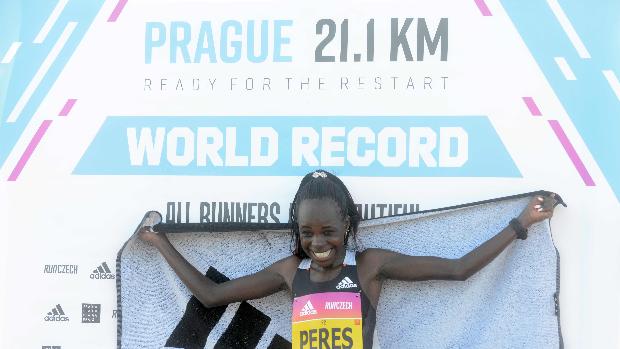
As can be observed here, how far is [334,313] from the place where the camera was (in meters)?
2.44

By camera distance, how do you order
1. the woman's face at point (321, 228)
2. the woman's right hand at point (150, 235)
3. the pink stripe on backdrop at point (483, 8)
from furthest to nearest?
the woman's right hand at point (150, 235) → the pink stripe on backdrop at point (483, 8) → the woman's face at point (321, 228)

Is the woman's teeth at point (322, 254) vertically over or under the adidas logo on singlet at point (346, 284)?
over

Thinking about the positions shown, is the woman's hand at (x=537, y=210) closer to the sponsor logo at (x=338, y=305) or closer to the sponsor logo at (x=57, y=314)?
the sponsor logo at (x=338, y=305)

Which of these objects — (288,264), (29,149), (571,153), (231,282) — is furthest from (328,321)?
(29,149)

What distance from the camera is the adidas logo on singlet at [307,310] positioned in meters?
2.46

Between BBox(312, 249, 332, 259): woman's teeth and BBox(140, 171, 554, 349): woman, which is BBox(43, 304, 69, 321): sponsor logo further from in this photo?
BBox(312, 249, 332, 259): woman's teeth

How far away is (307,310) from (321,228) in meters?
0.28

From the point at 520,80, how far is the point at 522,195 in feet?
1.22

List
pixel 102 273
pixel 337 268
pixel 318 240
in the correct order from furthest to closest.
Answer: pixel 102 273, pixel 337 268, pixel 318 240

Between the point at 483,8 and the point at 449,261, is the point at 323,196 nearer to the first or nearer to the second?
the point at 449,261

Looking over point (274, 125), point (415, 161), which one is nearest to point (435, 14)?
point (415, 161)

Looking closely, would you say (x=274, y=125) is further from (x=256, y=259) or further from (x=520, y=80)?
(x=520, y=80)

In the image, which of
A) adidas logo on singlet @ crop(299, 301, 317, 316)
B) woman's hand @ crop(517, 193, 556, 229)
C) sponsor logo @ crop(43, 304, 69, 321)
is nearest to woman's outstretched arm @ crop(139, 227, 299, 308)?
adidas logo on singlet @ crop(299, 301, 317, 316)

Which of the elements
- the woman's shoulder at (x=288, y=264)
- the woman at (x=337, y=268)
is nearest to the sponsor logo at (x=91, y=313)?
the woman at (x=337, y=268)
